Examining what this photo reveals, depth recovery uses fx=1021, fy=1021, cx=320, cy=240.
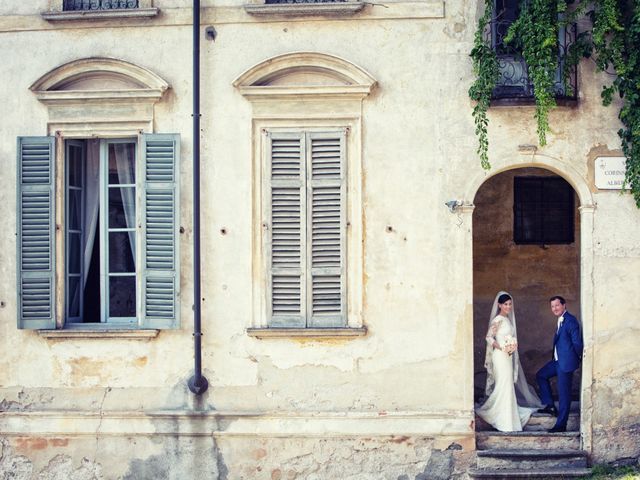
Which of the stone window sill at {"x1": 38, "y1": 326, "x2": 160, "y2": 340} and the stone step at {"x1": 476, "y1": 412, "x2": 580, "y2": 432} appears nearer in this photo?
the stone window sill at {"x1": 38, "y1": 326, "x2": 160, "y2": 340}

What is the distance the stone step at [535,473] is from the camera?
430 inches

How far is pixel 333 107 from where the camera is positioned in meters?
11.2

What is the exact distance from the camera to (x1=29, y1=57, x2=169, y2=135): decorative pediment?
1132 centimetres

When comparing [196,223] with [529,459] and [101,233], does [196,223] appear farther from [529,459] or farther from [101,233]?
[529,459]

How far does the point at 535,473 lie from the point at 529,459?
208 millimetres

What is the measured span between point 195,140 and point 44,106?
1.78 meters

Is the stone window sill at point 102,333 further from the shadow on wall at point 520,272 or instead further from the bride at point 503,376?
the shadow on wall at point 520,272

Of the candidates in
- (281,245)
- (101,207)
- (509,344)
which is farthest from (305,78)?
(509,344)

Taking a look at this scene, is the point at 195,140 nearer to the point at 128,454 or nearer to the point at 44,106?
the point at 44,106

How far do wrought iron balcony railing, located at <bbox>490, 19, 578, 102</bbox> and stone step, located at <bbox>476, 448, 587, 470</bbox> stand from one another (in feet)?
12.6

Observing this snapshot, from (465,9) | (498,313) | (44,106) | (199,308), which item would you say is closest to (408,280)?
(498,313)

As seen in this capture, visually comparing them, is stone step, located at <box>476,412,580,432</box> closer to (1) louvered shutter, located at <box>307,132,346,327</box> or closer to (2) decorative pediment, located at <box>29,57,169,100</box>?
→ (1) louvered shutter, located at <box>307,132,346,327</box>

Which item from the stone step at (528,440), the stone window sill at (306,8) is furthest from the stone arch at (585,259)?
the stone window sill at (306,8)

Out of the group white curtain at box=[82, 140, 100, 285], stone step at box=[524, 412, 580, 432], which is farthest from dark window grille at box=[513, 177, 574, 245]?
white curtain at box=[82, 140, 100, 285]
